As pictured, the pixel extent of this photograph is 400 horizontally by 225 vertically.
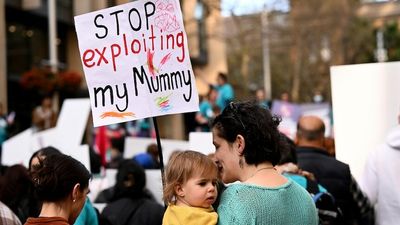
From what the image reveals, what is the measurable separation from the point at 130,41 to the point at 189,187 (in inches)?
41.5

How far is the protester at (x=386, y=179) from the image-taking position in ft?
16.4

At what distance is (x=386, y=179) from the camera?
5.04 m

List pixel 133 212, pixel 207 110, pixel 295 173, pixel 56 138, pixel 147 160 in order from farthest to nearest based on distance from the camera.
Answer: pixel 207 110, pixel 56 138, pixel 147 160, pixel 133 212, pixel 295 173

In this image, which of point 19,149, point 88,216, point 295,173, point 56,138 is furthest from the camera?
point 56,138

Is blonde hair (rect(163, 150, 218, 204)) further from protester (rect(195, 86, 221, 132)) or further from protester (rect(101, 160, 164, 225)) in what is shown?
protester (rect(195, 86, 221, 132))

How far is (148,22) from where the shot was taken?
4020 millimetres

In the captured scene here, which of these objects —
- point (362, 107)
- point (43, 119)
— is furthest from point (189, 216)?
point (43, 119)

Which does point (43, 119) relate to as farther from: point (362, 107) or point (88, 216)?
point (88, 216)

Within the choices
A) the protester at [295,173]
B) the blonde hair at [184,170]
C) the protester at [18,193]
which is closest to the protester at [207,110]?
the protester at [18,193]

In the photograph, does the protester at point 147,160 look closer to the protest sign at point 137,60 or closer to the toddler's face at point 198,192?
the protest sign at point 137,60

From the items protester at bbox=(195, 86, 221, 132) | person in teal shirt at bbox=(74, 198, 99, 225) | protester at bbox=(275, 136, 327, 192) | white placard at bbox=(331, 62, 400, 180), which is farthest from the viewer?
protester at bbox=(195, 86, 221, 132)

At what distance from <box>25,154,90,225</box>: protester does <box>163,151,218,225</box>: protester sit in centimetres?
47

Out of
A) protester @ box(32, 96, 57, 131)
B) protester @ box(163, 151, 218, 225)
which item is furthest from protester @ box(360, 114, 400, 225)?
protester @ box(32, 96, 57, 131)

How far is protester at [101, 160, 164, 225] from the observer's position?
5391mm
